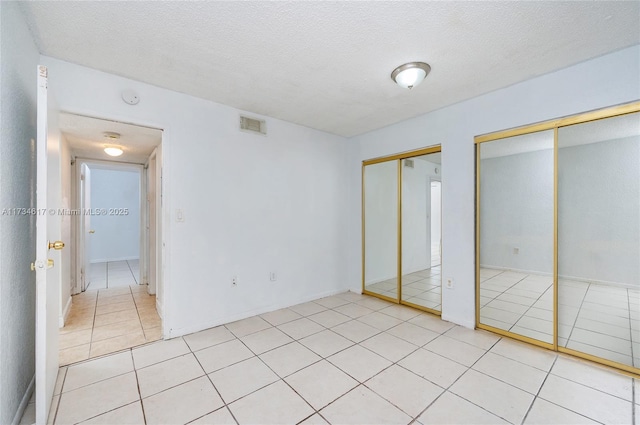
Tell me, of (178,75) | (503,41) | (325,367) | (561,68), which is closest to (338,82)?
(503,41)

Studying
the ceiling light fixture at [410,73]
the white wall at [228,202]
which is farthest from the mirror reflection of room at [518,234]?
the white wall at [228,202]

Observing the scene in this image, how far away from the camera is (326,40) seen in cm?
195

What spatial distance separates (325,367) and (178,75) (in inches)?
115

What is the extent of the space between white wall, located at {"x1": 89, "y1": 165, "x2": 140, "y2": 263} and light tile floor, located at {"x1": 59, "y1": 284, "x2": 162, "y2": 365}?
3.45 m

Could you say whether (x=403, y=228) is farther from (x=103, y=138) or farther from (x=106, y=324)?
(x=103, y=138)

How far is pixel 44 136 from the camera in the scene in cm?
156

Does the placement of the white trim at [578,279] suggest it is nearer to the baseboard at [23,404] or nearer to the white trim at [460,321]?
the white trim at [460,321]

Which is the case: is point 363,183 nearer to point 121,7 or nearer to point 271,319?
point 271,319

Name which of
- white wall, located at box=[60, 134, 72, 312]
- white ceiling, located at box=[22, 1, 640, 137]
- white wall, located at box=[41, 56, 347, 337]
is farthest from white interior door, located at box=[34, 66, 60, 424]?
white wall, located at box=[60, 134, 72, 312]

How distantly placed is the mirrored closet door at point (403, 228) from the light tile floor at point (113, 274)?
14.4 ft

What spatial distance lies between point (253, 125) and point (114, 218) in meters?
6.25

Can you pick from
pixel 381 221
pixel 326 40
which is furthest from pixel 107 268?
pixel 326 40

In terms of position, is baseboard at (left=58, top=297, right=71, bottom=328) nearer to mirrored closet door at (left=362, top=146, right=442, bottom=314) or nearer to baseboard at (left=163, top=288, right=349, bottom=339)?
baseboard at (left=163, top=288, right=349, bottom=339)

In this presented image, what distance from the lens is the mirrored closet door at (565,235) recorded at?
7.30 ft
